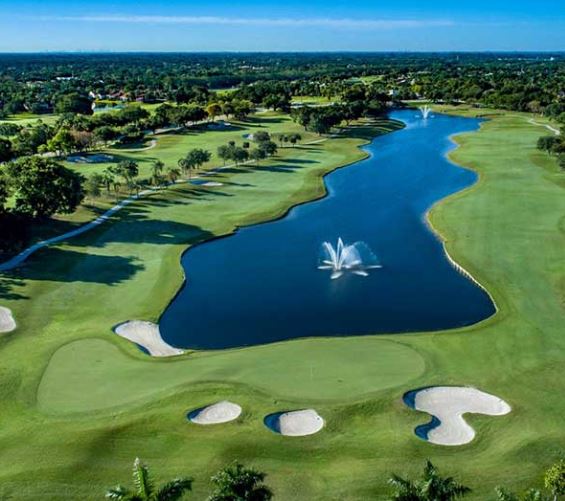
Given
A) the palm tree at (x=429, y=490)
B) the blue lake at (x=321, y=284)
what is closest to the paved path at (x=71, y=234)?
the blue lake at (x=321, y=284)

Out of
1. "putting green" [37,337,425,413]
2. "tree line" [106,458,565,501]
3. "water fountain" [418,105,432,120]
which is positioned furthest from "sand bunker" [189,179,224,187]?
"water fountain" [418,105,432,120]

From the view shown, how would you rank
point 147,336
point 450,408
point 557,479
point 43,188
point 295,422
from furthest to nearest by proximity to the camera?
point 43,188
point 147,336
point 450,408
point 295,422
point 557,479

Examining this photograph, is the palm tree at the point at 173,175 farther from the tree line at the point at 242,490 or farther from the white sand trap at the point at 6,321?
→ the tree line at the point at 242,490

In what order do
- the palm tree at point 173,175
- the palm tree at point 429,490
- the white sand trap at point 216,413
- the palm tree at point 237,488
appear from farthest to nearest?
the palm tree at point 173,175, the white sand trap at point 216,413, the palm tree at point 429,490, the palm tree at point 237,488

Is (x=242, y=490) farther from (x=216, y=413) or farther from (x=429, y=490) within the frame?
(x=216, y=413)

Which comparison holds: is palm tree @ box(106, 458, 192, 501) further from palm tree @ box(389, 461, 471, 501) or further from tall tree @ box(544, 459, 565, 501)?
tall tree @ box(544, 459, 565, 501)

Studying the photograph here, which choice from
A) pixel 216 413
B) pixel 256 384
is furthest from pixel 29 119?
pixel 216 413
